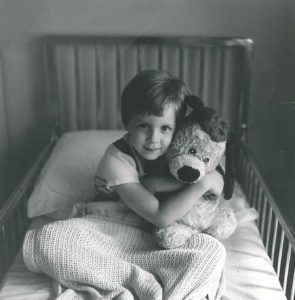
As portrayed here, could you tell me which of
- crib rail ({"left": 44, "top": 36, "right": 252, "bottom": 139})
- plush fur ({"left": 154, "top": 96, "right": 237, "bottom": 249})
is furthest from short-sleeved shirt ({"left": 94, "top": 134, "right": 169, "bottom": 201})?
crib rail ({"left": 44, "top": 36, "right": 252, "bottom": 139})

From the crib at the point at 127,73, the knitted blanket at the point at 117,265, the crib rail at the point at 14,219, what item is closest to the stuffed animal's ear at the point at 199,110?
the knitted blanket at the point at 117,265

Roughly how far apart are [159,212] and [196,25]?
3.59 feet

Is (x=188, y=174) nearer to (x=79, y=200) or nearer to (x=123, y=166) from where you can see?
(x=123, y=166)

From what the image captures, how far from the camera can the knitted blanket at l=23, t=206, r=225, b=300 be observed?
3.81 feet

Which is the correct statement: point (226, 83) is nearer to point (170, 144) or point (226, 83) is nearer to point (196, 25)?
point (196, 25)

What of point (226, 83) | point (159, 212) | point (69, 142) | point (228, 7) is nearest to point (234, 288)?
point (159, 212)

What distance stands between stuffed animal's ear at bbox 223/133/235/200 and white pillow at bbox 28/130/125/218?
0.52 metres

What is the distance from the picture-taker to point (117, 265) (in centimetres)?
122

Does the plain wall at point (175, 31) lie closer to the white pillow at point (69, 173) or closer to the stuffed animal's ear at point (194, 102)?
the white pillow at point (69, 173)

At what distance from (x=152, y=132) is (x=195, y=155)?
0.42ft

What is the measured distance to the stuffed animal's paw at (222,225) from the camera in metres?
1.40

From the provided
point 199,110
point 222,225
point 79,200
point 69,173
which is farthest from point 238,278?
point 69,173

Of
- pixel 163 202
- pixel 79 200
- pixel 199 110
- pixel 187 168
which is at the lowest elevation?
pixel 79 200

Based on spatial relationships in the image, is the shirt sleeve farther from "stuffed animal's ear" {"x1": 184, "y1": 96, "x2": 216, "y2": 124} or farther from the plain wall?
the plain wall
